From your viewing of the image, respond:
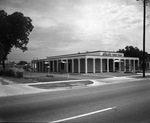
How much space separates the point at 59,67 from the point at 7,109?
39.2m

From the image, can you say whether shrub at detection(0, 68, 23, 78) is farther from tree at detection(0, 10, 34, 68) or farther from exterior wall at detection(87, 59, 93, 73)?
exterior wall at detection(87, 59, 93, 73)

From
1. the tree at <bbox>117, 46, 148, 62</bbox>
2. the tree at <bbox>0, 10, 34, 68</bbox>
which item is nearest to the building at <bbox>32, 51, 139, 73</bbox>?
the tree at <bbox>0, 10, 34, 68</bbox>

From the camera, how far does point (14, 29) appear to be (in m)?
33.2

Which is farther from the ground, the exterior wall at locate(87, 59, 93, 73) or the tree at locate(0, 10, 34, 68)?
the tree at locate(0, 10, 34, 68)

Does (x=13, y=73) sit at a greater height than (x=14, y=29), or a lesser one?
lesser

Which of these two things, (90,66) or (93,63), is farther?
(90,66)

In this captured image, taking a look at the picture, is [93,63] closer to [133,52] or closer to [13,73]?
[13,73]

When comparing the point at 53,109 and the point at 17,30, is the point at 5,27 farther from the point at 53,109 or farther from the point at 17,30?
the point at 53,109

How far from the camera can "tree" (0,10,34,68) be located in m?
32.3

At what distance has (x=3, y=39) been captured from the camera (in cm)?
3453

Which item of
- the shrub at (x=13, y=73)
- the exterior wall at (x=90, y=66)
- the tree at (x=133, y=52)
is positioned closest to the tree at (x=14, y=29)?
the shrub at (x=13, y=73)

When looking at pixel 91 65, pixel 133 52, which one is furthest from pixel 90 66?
pixel 133 52

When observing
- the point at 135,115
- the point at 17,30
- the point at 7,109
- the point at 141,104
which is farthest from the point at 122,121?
Answer: the point at 17,30

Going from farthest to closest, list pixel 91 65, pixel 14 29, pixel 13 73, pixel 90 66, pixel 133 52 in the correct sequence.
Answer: pixel 133 52, pixel 91 65, pixel 90 66, pixel 14 29, pixel 13 73
